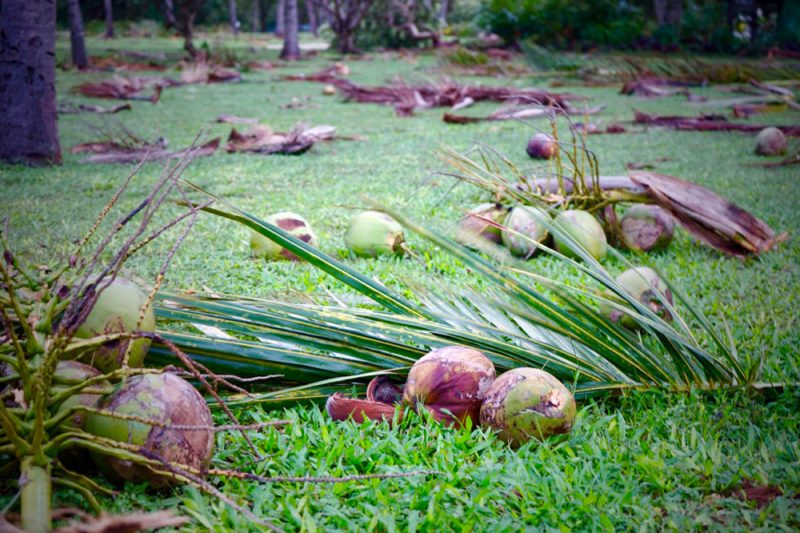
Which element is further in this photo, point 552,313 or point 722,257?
point 722,257

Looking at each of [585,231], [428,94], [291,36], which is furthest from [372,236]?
[291,36]

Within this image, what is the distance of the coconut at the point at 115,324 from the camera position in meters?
1.53

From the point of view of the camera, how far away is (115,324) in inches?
61.7

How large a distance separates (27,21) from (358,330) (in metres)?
4.44

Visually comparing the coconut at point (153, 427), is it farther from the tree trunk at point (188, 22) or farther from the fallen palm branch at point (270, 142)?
the tree trunk at point (188, 22)

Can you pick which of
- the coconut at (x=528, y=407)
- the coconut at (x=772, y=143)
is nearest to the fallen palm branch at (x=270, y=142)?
the coconut at (x=772, y=143)

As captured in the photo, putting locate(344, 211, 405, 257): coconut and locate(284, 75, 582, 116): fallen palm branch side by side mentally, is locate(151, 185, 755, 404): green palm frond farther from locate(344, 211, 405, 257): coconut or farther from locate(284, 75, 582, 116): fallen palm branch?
locate(284, 75, 582, 116): fallen palm branch

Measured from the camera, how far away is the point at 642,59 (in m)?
12.2

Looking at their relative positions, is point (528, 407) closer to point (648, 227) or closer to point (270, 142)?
Answer: point (648, 227)

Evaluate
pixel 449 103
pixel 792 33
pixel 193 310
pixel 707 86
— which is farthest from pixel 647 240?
pixel 792 33

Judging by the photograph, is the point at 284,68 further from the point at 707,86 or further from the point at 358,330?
the point at 358,330

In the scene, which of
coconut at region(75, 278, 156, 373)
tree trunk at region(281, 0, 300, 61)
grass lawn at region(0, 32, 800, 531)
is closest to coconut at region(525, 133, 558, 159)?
grass lawn at region(0, 32, 800, 531)

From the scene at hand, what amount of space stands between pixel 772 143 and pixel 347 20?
1568 centimetres

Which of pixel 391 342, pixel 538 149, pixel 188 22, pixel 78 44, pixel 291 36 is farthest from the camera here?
pixel 291 36
